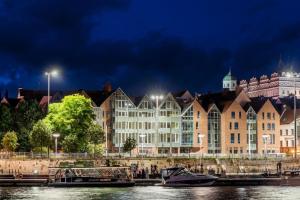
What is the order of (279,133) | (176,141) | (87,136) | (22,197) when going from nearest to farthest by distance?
1. (22,197)
2. (87,136)
3. (176,141)
4. (279,133)

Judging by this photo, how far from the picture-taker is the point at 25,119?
131375 mm

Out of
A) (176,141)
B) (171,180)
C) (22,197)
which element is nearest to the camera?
(22,197)

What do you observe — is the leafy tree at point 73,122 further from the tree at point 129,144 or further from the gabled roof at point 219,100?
the gabled roof at point 219,100

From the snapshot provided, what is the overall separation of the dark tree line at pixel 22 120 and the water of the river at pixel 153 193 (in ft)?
135

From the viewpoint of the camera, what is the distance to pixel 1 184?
93250 millimetres

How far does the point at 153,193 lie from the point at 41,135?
42.4 metres

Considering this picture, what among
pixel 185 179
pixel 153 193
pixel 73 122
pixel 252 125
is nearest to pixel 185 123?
→ pixel 252 125

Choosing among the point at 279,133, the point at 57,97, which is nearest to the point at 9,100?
the point at 57,97

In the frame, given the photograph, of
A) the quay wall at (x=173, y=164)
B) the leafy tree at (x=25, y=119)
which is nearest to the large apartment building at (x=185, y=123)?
the quay wall at (x=173, y=164)

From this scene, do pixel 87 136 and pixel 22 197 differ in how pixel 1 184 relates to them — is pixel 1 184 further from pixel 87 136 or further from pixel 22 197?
pixel 87 136

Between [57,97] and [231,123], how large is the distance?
3640cm

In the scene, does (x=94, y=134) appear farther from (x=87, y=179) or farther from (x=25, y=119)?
(x=87, y=179)

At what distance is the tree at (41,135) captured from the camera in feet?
387

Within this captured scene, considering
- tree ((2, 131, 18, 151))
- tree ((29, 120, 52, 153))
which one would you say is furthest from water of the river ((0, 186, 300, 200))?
tree ((2, 131, 18, 151))
